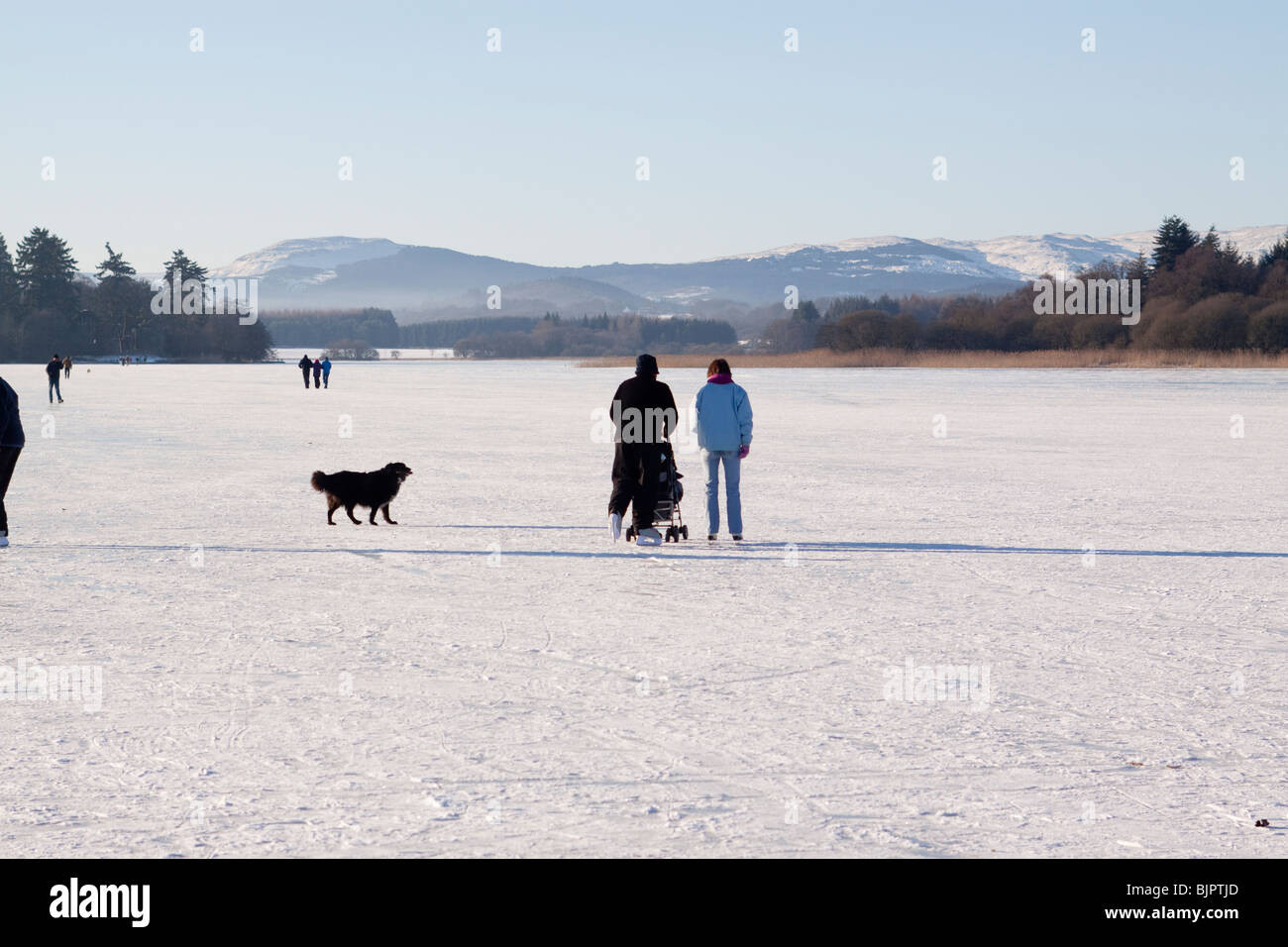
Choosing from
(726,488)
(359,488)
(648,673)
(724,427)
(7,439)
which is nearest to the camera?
(648,673)

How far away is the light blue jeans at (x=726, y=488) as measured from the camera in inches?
463

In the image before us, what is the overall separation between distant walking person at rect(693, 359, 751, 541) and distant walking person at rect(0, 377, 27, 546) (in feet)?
19.7

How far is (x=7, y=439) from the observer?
1128 cm

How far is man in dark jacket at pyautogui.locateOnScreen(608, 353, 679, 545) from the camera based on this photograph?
11.5 m

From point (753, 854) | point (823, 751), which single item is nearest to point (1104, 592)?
point (823, 751)

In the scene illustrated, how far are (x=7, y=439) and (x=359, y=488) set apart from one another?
3233 mm

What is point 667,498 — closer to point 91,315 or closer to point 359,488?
point 359,488

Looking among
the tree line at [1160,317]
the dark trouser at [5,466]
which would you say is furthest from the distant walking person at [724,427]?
the tree line at [1160,317]

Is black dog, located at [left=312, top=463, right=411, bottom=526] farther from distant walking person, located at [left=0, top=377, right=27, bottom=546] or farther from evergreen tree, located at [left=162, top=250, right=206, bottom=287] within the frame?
evergreen tree, located at [left=162, top=250, right=206, bottom=287]

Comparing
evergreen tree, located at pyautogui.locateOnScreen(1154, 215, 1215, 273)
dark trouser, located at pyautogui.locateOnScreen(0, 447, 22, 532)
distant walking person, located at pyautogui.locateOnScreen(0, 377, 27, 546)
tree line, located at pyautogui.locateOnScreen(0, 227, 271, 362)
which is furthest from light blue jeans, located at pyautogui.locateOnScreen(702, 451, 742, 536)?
tree line, located at pyautogui.locateOnScreen(0, 227, 271, 362)

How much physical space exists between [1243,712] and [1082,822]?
6.19 ft

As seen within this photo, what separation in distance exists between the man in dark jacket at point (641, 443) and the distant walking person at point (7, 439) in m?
5.25

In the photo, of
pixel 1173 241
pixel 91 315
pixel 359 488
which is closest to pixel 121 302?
pixel 91 315
